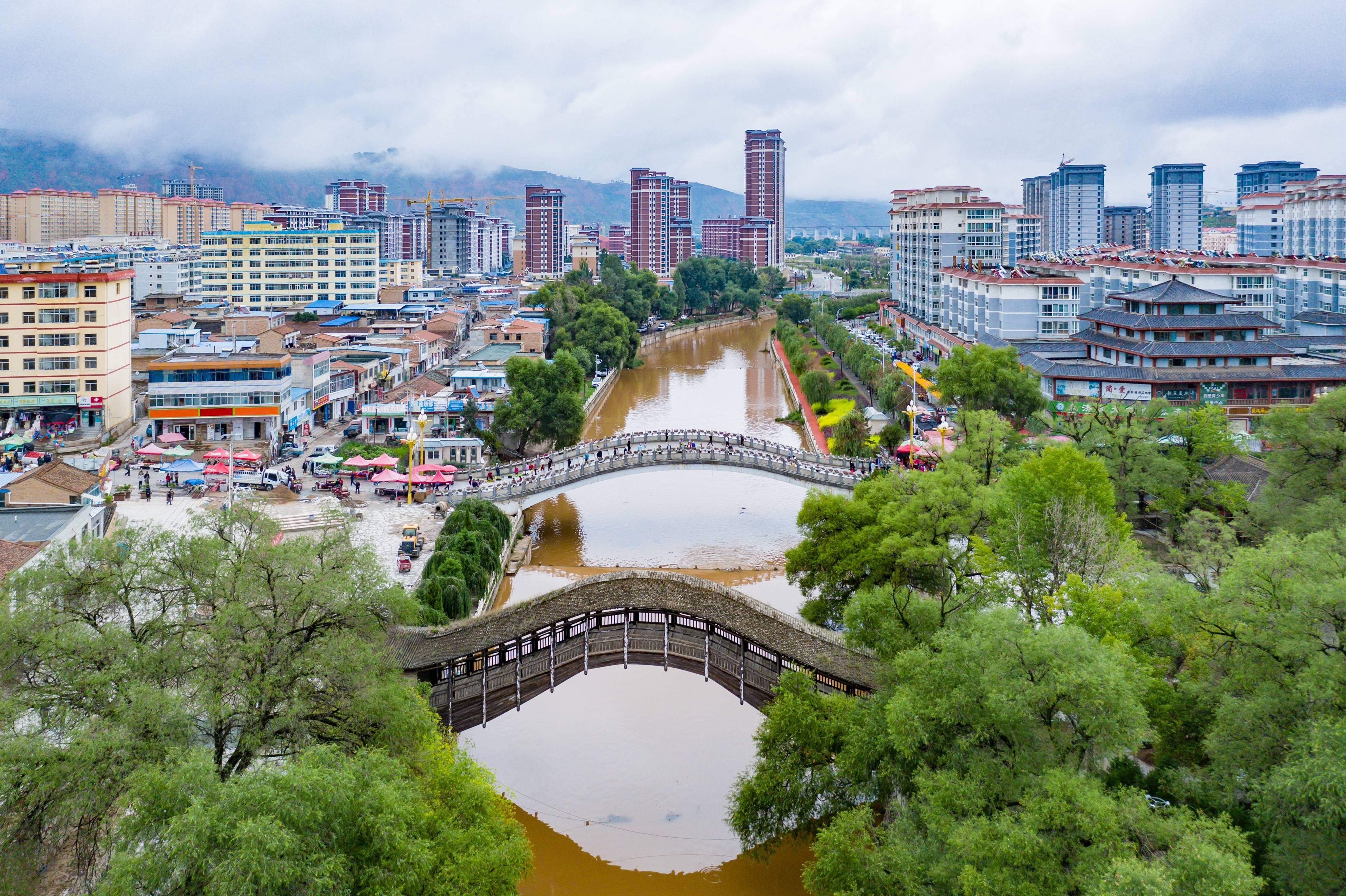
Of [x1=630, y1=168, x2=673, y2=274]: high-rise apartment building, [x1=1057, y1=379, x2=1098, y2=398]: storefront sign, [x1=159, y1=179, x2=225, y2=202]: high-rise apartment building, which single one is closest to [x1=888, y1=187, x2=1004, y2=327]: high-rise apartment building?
[x1=1057, y1=379, x2=1098, y2=398]: storefront sign

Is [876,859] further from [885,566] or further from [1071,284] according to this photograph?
[1071,284]

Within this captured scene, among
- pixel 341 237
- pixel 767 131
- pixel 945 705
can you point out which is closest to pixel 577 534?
pixel 945 705

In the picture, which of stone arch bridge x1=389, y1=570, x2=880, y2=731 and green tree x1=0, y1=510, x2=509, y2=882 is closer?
green tree x1=0, y1=510, x2=509, y2=882

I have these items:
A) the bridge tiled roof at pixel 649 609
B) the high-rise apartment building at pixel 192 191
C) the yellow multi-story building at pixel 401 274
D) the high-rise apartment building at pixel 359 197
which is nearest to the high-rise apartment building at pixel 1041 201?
the yellow multi-story building at pixel 401 274

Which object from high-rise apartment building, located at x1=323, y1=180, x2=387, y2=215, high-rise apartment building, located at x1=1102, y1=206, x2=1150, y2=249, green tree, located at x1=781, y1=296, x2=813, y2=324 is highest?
high-rise apartment building, located at x1=323, y1=180, x2=387, y2=215

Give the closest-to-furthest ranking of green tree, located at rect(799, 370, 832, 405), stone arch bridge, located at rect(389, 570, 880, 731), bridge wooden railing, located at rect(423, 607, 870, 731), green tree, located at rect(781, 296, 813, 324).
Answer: stone arch bridge, located at rect(389, 570, 880, 731) < bridge wooden railing, located at rect(423, 607, 870, 731) < green tree, located at rect(799, 370, 832, 405) < green tree, located at rect(781, 296, 813, 324)

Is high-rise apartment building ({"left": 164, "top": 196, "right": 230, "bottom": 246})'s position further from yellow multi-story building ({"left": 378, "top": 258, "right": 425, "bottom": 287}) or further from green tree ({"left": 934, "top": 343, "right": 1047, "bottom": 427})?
green tree ({"left": 934, "top": 343, "right": 1047, "bottom": 427})

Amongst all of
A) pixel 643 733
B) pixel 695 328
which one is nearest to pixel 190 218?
pixel 695 328
